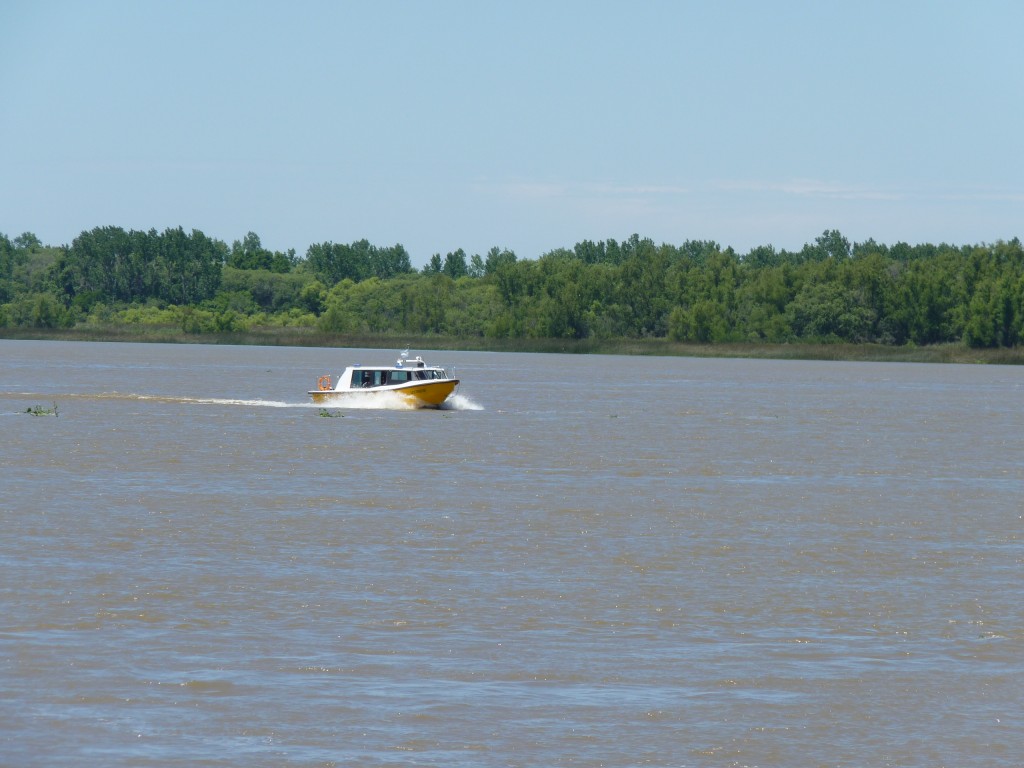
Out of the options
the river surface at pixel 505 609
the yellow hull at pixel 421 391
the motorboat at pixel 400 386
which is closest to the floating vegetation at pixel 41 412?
the motorboat at pixel 400 386

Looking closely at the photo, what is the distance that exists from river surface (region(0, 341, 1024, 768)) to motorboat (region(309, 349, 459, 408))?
24313mm

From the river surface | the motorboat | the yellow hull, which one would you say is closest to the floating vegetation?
the motorboat

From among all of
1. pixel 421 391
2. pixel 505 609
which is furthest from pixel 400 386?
pixel 505 609

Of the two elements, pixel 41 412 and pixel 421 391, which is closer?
pixel 41 412

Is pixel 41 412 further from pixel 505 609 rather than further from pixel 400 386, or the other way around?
pixel 505 609

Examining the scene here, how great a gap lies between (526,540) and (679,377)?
126736mm

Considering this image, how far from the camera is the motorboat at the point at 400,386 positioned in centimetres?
7762

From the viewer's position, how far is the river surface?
53.6 ft

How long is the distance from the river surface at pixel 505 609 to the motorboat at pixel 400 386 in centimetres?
2431

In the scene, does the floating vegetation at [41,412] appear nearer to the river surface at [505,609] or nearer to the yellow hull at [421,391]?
the yellow hull at [421,391]

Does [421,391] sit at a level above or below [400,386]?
below

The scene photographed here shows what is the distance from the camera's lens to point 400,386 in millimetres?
78250

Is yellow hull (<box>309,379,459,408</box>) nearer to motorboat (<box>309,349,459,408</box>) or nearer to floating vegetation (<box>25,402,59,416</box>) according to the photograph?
motorboat (<box>309,349,459,408</box>)

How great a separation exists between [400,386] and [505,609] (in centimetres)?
5563
